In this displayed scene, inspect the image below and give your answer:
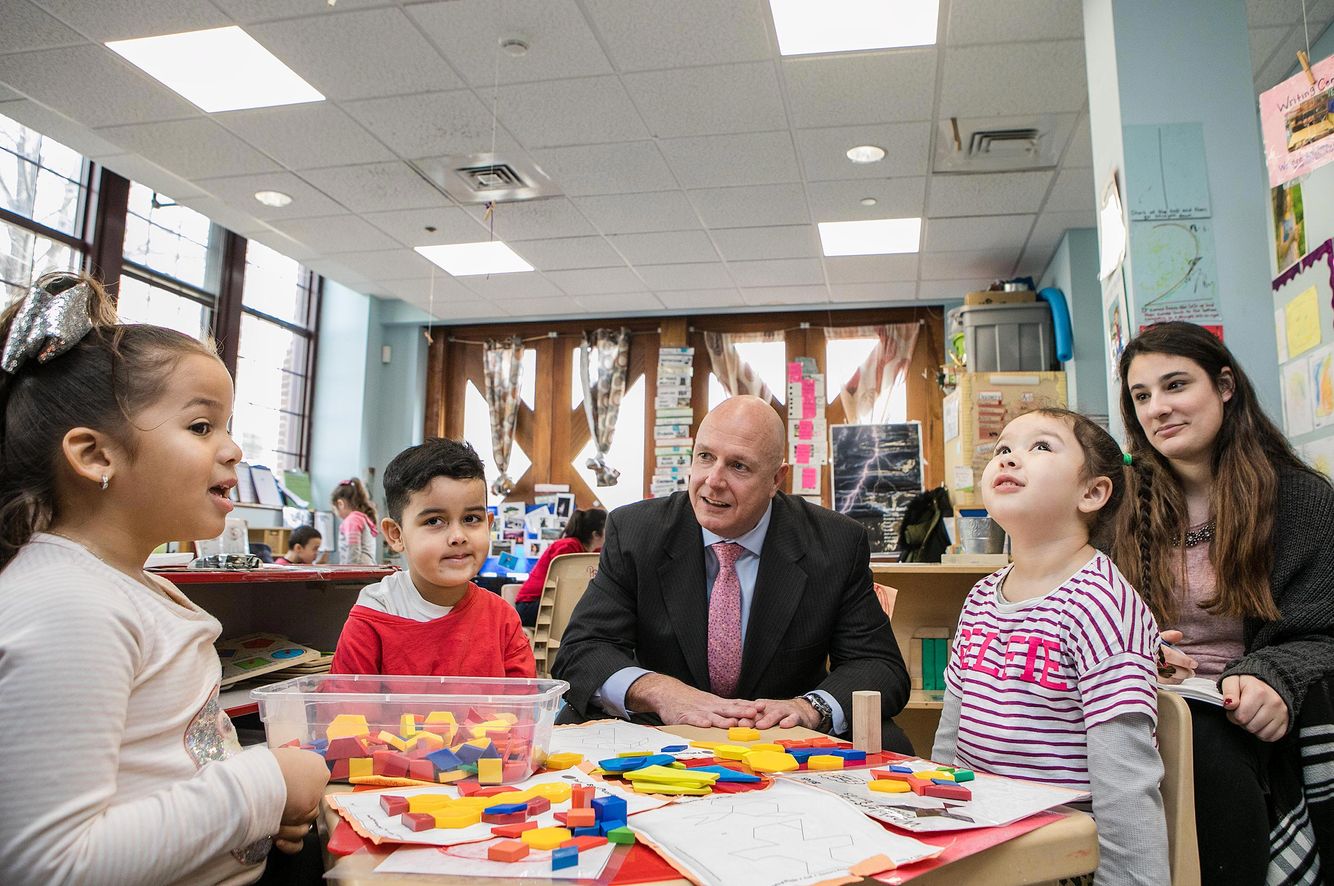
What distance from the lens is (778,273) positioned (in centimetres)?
638

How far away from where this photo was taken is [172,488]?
0.90 meters

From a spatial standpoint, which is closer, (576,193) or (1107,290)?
(1107,290)

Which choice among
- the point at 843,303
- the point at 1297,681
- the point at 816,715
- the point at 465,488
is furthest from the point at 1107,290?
the point at 843,303

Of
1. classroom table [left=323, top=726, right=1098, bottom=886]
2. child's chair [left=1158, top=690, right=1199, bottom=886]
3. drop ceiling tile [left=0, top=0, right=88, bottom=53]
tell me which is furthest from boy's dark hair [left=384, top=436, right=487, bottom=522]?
drop ceiling tile [left=0, top=0, right=88, bottom=53]

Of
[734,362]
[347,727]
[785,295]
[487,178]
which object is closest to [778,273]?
[785,295]

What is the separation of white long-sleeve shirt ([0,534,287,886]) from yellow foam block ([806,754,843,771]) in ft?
1.75

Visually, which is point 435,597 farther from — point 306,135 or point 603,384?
point 603,384

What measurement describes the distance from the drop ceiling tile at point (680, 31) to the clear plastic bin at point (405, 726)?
2.92 m

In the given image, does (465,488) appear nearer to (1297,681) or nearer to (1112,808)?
(1112,808)

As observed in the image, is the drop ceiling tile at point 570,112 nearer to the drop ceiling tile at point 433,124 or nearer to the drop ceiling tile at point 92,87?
the drop ceiling tile at point 433,124

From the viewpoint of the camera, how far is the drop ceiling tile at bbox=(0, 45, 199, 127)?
3.78 m

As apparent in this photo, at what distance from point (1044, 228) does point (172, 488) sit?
5398 millimetres

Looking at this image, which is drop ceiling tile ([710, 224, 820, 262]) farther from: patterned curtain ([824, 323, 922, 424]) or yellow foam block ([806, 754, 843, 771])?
yellow foam block ([806, 754, 843, 771])

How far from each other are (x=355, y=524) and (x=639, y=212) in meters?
2.72
